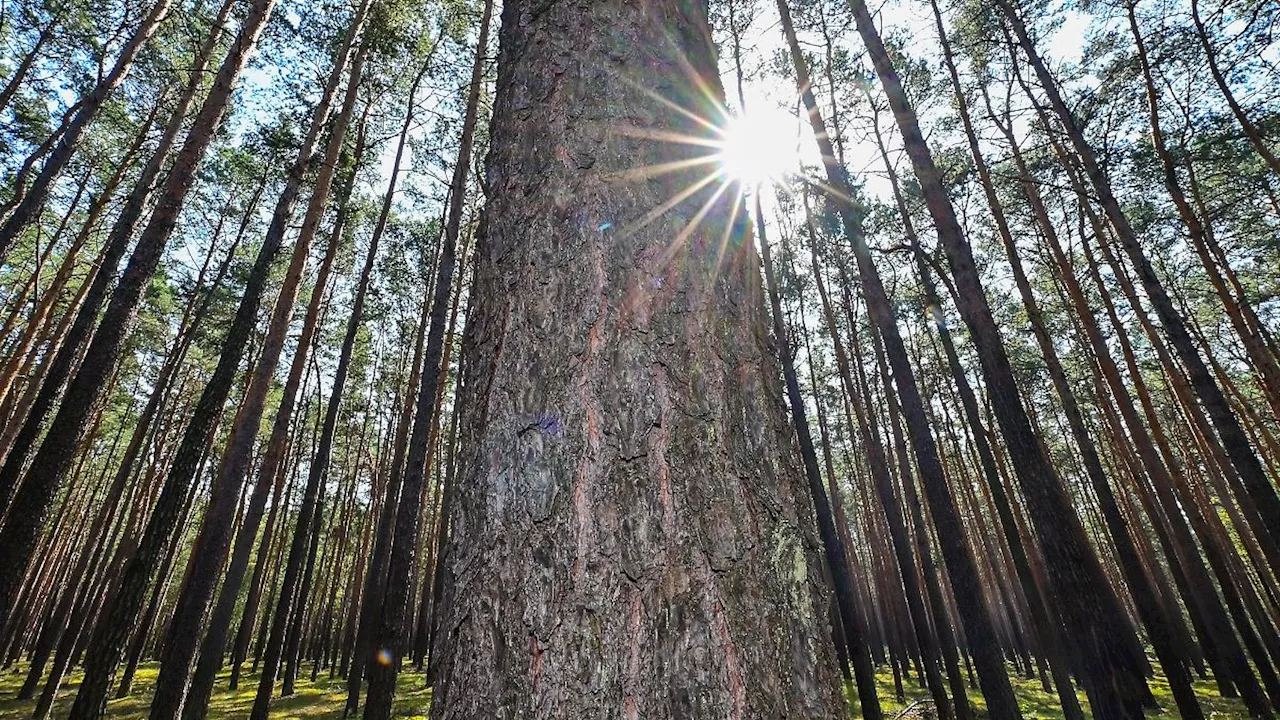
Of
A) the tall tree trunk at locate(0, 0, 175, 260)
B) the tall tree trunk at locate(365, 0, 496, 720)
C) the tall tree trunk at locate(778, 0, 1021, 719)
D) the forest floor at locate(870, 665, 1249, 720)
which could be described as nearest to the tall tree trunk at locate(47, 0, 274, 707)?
the tall tree trunk at locate(365, 0, 496, 720)

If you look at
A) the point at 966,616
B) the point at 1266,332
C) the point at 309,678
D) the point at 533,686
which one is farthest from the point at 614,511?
the point at 309,678

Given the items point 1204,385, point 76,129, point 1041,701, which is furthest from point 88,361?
point 1041,701

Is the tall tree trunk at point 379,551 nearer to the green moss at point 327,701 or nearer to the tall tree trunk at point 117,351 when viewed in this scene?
the green moss at point 327,701

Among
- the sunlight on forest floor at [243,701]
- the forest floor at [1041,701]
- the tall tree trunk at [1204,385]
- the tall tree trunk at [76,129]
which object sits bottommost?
the forest floor at [1041,701]

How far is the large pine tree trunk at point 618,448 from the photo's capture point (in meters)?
0.64

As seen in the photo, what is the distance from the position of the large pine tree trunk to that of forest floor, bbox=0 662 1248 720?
9.34m

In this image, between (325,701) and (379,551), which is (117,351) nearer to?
(379,551)

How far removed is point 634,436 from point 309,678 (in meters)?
23.2

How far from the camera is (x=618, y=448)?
0.75 metres

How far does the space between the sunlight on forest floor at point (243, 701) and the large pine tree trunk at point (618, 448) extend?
10.0 m

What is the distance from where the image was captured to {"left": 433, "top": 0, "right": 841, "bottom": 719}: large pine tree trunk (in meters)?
0.64

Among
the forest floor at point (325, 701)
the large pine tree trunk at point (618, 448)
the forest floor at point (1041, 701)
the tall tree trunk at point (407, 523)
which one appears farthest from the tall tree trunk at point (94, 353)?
the forest floor at point (1041, 701)

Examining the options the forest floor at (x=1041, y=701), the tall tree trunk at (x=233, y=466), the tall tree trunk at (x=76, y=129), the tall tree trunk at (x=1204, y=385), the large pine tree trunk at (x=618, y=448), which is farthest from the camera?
the forest floor at (x=1041, y=701)

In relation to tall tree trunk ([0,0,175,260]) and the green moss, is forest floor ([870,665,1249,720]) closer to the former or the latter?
the green moss
